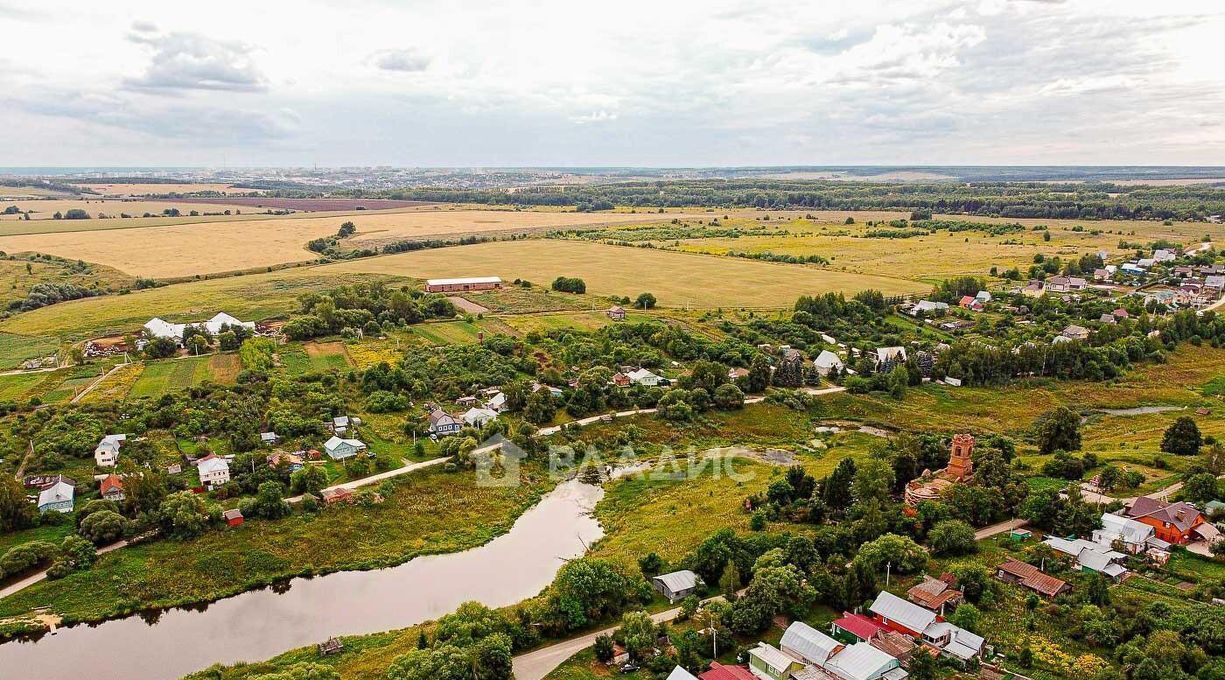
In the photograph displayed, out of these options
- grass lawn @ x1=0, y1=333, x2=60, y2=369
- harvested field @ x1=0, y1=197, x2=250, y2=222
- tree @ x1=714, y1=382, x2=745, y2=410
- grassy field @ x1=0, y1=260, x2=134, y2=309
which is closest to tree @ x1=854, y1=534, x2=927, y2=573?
tree @ x1=714, y1=382, x2=745, y2=410

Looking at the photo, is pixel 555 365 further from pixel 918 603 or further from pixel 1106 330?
pixel 1106 330

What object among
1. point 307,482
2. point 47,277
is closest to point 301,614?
point 307,482

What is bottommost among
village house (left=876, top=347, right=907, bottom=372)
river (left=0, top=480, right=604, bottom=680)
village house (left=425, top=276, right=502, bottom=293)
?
river (left=0, top=480, right=604, bottom=680)

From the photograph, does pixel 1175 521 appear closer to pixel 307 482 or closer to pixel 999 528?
pixel 999 528

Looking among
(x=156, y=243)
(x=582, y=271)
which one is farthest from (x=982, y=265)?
(x=156, y=243)

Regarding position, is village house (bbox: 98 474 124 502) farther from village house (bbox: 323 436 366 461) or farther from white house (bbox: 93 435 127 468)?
village house (bbox: 323 436 366 461)
